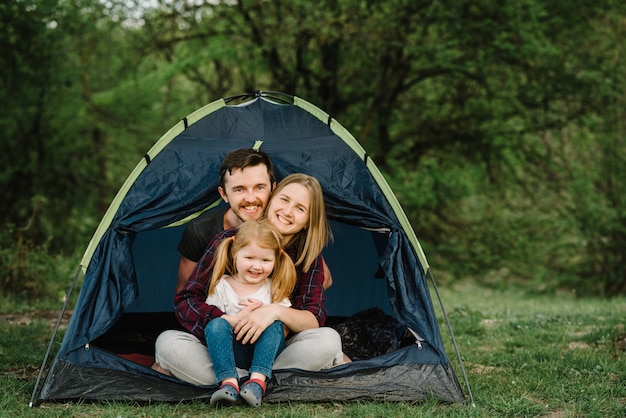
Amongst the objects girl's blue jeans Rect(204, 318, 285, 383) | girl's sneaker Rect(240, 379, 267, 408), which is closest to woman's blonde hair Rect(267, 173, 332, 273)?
girl's blue jeans Rect(204, 318, 285, 383)

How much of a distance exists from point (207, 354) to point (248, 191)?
1.01 meters

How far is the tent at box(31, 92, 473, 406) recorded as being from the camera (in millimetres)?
3516

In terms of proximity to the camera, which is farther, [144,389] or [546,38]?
[546,38]

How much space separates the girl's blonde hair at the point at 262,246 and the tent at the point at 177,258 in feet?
1.43

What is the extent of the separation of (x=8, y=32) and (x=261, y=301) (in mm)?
5663

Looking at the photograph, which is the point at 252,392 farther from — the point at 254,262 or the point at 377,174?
the point at 377,174

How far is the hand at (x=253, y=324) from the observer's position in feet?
11.3

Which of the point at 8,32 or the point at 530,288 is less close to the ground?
the point at 8,32

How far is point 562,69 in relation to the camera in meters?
10.1

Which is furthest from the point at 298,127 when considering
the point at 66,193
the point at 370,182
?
the point at 66,193

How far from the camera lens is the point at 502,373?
4199 millimetres

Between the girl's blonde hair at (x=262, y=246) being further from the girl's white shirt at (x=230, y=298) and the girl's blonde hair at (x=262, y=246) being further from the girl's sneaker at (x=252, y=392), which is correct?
the girl's sneaker at (x=252, y=392)

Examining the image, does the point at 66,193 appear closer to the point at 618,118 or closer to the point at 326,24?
the point at 326,24

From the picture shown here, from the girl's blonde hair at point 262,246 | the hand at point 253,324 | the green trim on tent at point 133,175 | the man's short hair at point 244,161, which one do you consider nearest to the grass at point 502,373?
the hand at point 253,324
